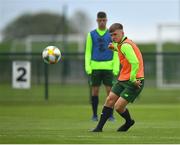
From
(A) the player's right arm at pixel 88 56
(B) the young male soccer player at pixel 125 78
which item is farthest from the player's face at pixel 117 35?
(A) the player's right arm at pixel 88 56

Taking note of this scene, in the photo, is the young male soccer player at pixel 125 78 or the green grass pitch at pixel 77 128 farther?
the young male soccer player at pixel 125 78

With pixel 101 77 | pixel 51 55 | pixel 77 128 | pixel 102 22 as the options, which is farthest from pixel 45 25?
pixel 77 128

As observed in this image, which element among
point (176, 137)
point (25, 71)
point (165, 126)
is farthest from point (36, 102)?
point (176, 137)

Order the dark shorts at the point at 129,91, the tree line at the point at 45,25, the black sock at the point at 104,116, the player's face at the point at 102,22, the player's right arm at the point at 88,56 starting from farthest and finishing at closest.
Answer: the tree line at the point at 45,25, the player's right arm at the point at 88,56, the player's face at the point at 102,22, the black sock at the point at 104,116, the dark shorts at the point at 129,91

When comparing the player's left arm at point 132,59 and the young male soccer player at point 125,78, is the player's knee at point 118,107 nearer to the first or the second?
the young male soccer player at point 125,78

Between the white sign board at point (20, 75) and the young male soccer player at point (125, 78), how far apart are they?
1124 cm

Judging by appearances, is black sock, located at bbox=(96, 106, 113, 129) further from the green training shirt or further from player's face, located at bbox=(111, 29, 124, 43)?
the green training shirt

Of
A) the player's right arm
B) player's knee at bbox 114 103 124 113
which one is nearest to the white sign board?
the player's right arm

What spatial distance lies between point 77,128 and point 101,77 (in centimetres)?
283

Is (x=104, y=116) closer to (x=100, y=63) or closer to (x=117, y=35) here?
(x=117, y=35)

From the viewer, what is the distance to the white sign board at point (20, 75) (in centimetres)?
2481

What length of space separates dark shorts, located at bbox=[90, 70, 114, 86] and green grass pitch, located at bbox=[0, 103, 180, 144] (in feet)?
2.94

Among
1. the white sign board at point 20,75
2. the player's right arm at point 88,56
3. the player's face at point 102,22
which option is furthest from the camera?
the white sign board at point 20,75

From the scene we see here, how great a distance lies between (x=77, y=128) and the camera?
47.4ft
